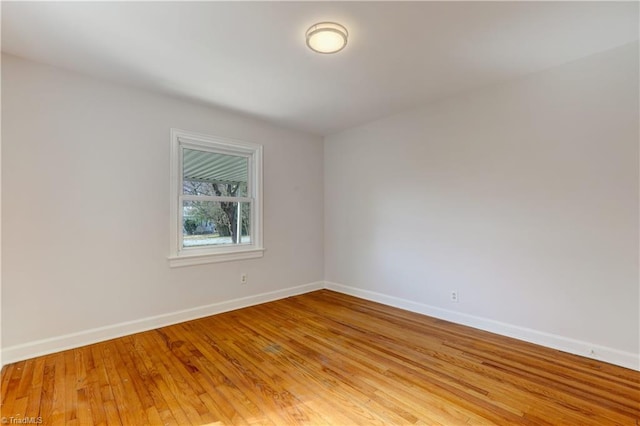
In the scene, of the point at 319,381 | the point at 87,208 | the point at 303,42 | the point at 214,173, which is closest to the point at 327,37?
the point at 303,42

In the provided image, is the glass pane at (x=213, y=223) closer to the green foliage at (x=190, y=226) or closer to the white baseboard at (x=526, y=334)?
the green foliage at (x=190, y=226)

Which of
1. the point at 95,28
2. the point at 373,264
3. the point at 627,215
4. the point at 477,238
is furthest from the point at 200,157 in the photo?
the point at 627,215

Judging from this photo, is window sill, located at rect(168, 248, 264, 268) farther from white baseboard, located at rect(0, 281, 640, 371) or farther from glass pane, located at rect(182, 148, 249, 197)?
glass pane, located at rect(182, 148, 249, 197)

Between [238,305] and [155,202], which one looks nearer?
[155,202]

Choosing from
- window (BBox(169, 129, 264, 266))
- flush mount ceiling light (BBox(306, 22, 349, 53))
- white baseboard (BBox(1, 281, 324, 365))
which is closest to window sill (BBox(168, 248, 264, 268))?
window (BBox(169, 129, 264, 266))

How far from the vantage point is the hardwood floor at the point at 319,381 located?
1.75 m

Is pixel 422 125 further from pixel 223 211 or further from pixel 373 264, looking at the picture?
pixel 223 211

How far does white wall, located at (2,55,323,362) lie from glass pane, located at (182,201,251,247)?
0.93ft

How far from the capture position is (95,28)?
2.10 meters

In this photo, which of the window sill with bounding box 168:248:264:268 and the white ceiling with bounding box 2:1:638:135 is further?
the window sill with bounding box 168:248:264:268

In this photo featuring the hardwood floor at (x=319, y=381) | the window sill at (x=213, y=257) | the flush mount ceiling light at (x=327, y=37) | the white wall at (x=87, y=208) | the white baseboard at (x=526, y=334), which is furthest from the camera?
the window sill at (x=213, y=257)

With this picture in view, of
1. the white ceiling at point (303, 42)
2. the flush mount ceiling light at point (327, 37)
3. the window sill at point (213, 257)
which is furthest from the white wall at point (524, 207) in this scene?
the flush mount ceiling light at point (327, 37)

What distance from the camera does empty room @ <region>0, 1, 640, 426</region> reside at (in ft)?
6.40

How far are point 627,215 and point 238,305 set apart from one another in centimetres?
393
